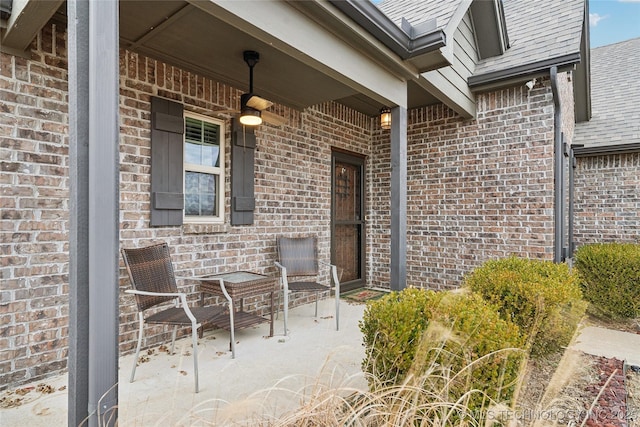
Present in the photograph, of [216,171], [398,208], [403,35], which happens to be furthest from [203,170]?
[403,35]

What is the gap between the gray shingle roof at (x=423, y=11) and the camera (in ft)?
11.1

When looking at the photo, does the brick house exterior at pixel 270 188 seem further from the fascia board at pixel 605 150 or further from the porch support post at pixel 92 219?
the fascia board at pixel 605 150

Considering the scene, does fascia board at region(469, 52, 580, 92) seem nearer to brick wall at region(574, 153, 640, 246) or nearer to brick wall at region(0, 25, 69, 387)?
brick wall at region(574, 153, 640, 246)

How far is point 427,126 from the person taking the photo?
5320mm

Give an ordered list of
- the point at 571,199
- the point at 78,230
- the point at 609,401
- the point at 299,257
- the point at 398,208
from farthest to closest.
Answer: the point at 571,199
the point at 299,257
the point at 398,208
the point at 609,401
the point at 78,230

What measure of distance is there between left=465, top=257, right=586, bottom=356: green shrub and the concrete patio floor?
1.17m

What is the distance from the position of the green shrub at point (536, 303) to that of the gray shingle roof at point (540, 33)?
2.83 m

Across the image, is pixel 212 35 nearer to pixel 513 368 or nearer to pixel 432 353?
pixel 432 353

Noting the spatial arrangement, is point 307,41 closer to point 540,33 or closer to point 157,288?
point 157,288

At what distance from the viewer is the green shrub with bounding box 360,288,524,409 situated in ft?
5.46

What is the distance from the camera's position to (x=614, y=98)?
7328 mm

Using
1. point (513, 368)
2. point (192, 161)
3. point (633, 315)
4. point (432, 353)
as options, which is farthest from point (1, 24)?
point (633, 315)

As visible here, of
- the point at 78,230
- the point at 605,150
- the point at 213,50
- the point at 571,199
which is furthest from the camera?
the point at 571,199

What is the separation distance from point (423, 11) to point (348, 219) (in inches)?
120
